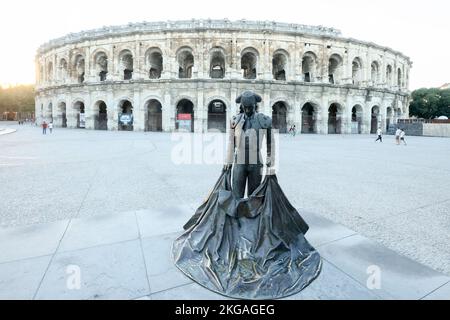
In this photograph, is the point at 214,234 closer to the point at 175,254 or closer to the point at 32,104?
the point at 175,254

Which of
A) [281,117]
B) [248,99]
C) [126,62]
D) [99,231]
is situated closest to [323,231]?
[248,99]

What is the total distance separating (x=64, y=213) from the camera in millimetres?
4148

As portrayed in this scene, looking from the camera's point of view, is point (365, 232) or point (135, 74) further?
point (135, 74)

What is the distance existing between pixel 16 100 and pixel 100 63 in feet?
144

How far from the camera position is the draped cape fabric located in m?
2.37

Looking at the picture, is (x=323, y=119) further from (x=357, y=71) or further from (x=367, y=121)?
(x=357, y=71)

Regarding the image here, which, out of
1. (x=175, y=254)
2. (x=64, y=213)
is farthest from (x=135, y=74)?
(x=175, y=254)

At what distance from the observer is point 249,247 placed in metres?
2.62

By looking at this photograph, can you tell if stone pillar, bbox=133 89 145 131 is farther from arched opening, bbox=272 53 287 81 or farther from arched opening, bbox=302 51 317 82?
arched opening, bbox=302 51 317 82

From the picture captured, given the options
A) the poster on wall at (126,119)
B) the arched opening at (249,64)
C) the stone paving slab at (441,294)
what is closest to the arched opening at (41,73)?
the poster on wall at (126,119)

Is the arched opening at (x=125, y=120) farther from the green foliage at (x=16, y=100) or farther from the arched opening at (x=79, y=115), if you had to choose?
the green foliage at (x=16, y=100)

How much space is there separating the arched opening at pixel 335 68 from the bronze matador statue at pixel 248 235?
3148 cm
